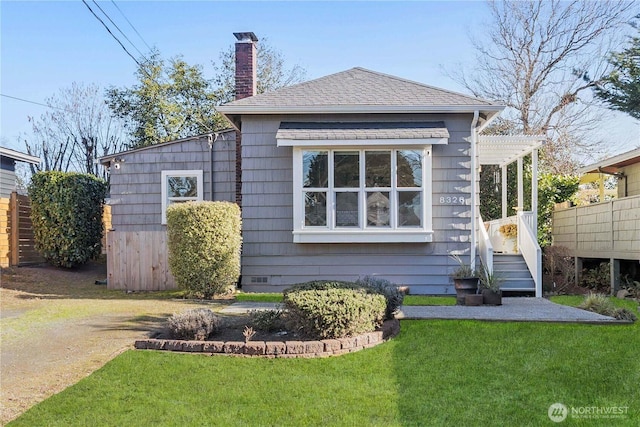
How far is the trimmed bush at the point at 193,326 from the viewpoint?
5.65m

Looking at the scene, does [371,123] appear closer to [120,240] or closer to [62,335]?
[120,240]

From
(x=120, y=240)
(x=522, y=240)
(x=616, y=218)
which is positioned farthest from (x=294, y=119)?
(x=616, y=218)

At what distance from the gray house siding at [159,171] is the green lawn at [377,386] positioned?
710 cm

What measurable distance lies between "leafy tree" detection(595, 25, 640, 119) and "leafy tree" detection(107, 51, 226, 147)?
603 inches

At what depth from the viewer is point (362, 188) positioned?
32.1 feet

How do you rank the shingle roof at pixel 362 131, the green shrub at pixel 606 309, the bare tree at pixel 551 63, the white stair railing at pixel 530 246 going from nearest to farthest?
1. the green shrub at pixel 606 309
2. the shingle roof at pixel 362 131
3. the white stair railing at pixel 530 246
4. the bare tree at pixel 551 63

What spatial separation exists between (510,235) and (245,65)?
282 inches

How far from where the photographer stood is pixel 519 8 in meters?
20.6

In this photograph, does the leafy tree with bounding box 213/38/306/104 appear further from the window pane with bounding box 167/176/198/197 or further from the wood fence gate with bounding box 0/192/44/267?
the window pane with bounding box 167/176/198/197

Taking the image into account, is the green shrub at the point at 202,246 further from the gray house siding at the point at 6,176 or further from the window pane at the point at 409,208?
the gray house siding at the point at 6,176

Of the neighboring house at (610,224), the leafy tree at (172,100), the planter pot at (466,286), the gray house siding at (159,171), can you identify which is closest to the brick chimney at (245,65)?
the gray house siding at (159,171)

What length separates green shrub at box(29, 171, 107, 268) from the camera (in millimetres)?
12273

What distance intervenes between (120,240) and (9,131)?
20667mm

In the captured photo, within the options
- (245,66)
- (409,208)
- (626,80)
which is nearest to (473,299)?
(409,208)
